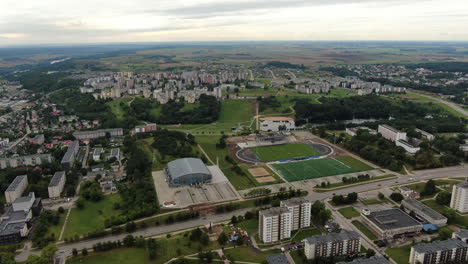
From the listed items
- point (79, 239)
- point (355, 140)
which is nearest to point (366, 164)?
point (355, 140)

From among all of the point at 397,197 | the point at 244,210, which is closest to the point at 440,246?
the point at 397,197

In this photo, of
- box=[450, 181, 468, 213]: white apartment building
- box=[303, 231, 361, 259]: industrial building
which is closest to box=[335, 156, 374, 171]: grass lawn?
box=[450, 181, 468, 213]: white apartment building

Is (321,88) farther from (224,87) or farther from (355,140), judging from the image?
(355,140)

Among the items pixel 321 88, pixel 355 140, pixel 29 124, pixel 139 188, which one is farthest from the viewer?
pixel 321 88

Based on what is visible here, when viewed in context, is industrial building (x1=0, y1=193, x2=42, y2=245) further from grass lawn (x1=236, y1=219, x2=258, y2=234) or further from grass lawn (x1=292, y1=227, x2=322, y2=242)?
grass lawn (x1=292, y1=227, x2=322, y2=242)

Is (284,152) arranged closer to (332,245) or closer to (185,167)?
(185,167)
